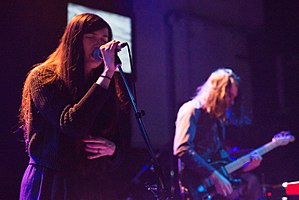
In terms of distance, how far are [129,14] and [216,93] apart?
2217 millimetres

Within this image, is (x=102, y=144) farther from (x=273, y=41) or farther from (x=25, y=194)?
(x=273, y=41)

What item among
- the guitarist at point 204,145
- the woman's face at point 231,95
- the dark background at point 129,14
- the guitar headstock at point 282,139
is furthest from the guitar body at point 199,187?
the guitar headstock at point 282,139

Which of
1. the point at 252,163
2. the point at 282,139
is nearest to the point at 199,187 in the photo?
the point at 252,163

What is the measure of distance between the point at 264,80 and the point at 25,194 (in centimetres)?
555

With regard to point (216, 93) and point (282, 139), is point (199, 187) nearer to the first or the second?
point (216, 93)

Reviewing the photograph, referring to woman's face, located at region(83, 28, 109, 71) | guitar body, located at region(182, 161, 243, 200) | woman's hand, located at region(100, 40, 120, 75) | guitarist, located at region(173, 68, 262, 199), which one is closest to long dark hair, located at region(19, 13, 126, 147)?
woman's face, located at region(83, 28, 109, 71)

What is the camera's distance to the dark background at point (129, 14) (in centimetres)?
387

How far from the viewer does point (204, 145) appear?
4.02 metres

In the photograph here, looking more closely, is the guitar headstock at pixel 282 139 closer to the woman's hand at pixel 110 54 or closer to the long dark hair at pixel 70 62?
the long dark hair at pixel 70 62

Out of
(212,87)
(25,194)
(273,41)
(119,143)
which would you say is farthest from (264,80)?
(25,194)

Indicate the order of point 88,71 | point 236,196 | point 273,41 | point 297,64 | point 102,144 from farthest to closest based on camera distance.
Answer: point 273,41 → point 297,64 → point 236,196 → point 88,71 → point 102,144

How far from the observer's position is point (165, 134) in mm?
6301

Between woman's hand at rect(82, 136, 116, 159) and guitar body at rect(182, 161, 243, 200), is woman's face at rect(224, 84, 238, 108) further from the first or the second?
woman's hand at rect(82, 136, 116, 159)

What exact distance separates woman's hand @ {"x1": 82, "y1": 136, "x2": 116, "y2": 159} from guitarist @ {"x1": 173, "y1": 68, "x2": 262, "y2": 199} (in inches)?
78.5
